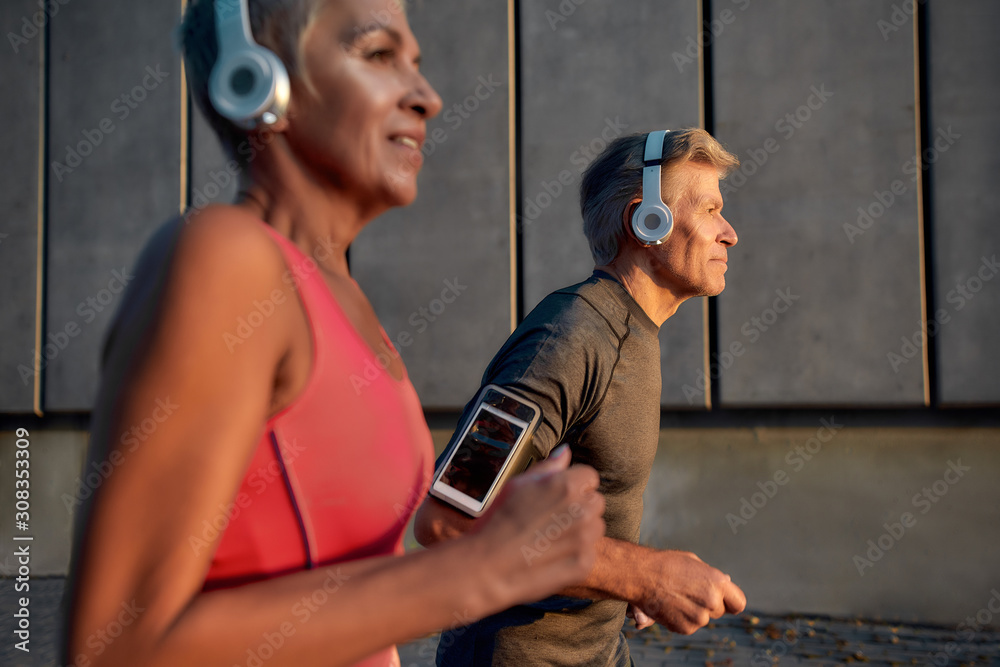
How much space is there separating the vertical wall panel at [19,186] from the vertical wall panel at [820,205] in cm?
617

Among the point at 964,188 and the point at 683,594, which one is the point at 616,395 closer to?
the point at 683,594

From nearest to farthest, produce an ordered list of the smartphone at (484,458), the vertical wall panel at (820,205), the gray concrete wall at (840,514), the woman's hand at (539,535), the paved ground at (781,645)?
the woman's hand at (539,535) → the smartphone at (484,458) → the paved ground at (781,645) → the gray concrete wall at (840,514) → the vertical wall panel at (820,205)

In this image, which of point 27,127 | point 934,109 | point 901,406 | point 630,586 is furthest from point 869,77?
point 27,127

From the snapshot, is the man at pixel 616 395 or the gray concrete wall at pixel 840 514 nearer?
the man at pixel 616 395

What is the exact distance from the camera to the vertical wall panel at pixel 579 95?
5.38 meters

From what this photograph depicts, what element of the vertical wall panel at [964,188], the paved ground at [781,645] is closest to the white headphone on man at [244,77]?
the paved ground at [781,645]

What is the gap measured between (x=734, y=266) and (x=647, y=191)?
336cm

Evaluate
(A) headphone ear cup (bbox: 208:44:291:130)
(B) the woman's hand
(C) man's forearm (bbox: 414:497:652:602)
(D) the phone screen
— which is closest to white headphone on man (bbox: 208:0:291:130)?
(A) headphone ear cup (bbox: 208:44:291:130)

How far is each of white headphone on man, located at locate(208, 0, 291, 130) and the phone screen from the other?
706mm

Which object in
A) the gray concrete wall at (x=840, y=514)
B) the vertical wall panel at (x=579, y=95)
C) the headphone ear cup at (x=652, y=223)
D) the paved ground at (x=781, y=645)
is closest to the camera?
the headphone ear cup at (x=652, y=223)

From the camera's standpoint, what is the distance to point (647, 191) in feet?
7.16

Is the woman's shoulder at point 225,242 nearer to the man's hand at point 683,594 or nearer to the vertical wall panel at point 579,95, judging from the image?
the man's hand at point 683,594

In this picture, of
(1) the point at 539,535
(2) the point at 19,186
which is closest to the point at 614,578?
(1) the point at 539,535

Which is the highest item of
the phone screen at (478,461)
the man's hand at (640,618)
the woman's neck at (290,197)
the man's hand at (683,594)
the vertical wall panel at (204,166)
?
the vertical wall panel at (204,166)
